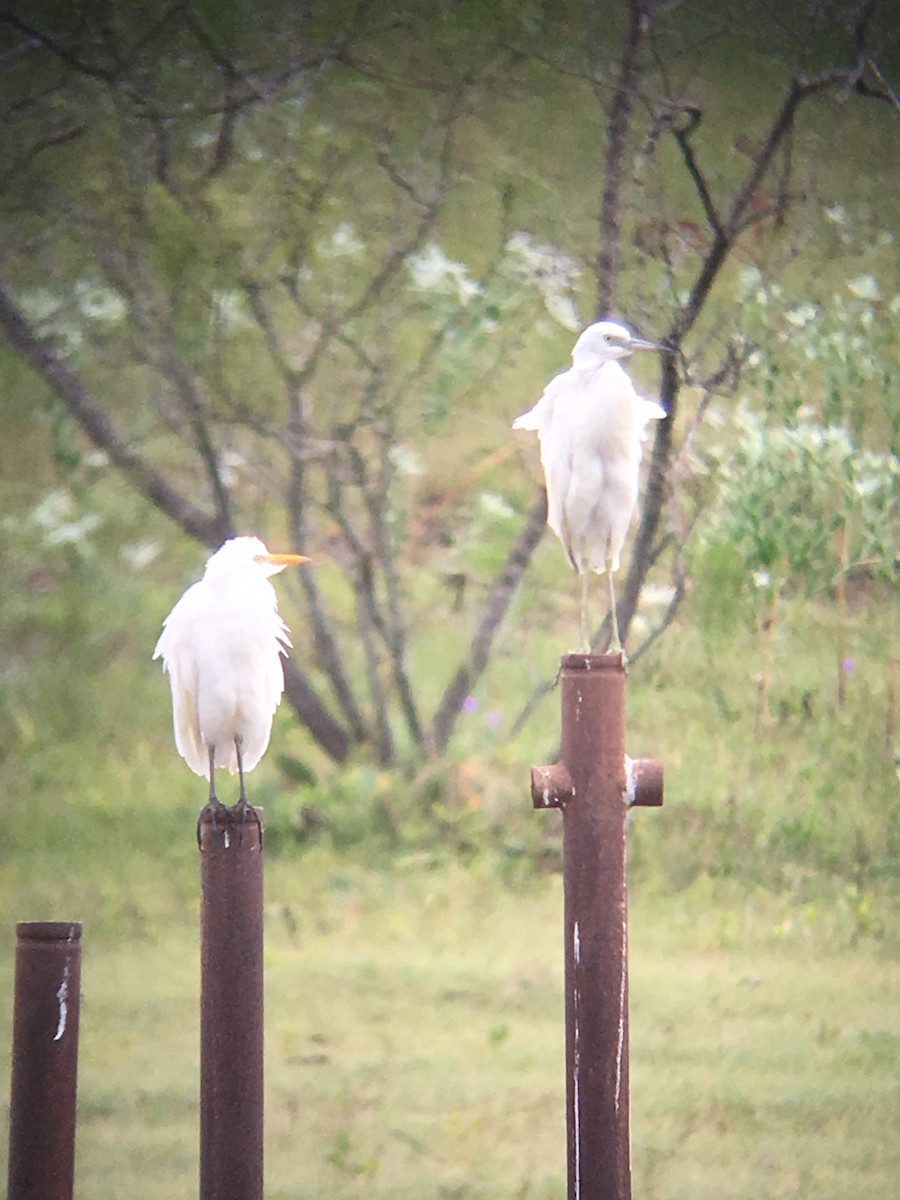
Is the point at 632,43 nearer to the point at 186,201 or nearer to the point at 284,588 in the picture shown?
the point at 186,201

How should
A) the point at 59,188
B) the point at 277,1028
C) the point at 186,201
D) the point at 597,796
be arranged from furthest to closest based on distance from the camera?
the point at 59,188
the point at 186,201
the point at 277,1028
the point at 597,796

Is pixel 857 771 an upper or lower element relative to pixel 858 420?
lower

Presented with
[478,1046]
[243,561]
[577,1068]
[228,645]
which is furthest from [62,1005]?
[478,1046]

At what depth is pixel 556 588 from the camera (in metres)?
8.02

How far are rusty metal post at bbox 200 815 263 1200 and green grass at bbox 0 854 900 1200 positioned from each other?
167 centimetres

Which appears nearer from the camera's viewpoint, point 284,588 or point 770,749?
point 770,749

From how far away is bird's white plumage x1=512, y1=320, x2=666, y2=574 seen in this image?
4094mm

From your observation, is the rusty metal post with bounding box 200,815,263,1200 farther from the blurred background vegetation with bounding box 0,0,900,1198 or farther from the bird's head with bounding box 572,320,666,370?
the blurred background vegetation with bounding box 0,0,900,1198

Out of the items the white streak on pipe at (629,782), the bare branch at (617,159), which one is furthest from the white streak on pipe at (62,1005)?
the bare branch at (617,159)

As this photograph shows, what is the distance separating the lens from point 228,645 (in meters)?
3.70

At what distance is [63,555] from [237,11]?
8.53 ft

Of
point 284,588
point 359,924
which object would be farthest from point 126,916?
point 284,588

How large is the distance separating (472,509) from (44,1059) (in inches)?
237

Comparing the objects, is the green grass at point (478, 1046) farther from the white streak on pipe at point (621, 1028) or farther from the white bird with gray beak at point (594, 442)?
the white streak on pipe at point (621, 1028)
